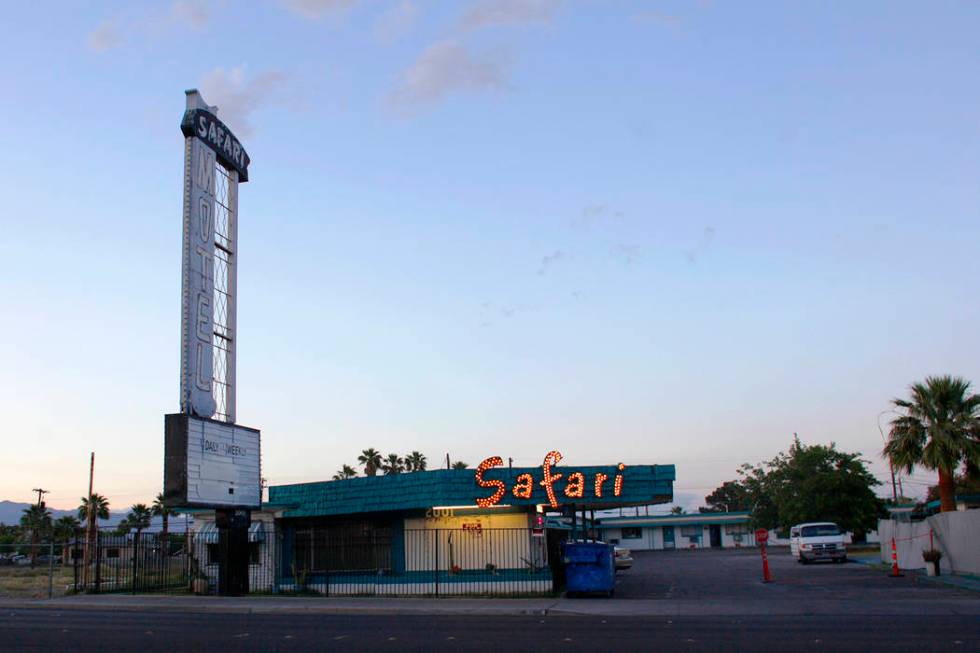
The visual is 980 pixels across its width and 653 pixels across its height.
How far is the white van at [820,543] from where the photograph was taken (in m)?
49.3

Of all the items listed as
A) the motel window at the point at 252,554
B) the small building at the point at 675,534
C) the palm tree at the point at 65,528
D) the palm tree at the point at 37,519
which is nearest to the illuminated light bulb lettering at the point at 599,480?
the motel window at the point at 252,554

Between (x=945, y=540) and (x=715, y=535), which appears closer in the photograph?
(x=945, y=540)

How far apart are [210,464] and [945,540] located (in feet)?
89.3

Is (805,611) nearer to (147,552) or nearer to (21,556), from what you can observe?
(147,552)

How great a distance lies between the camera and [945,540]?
35562 millimetres

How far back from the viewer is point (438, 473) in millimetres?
31141

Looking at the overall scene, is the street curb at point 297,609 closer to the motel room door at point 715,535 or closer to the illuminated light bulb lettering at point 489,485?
the illuminated light bulb lettering at point 489,485

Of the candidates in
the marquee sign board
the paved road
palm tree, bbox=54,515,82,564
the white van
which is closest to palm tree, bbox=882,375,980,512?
the white van

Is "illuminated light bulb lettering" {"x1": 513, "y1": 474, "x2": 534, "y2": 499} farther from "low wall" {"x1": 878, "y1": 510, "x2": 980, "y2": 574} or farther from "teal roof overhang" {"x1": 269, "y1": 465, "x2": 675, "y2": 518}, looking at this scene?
"low wall" {"x1": 878, "y1": 510, "x2": 980, "y2": 574}

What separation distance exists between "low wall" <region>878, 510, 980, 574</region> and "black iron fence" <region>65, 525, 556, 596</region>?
1474 centimetres

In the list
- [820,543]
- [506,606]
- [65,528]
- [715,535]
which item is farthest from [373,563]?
[715,535]

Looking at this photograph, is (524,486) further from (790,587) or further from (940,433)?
(940,433)

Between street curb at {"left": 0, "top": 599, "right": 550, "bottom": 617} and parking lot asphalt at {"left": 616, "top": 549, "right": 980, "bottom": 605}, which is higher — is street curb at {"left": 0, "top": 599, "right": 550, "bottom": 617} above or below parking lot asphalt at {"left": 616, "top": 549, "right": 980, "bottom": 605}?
above

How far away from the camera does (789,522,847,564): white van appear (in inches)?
1941
